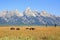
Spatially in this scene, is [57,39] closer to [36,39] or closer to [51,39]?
[51,39]

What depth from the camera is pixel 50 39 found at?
79.9 feet

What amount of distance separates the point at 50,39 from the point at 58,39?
0.95m

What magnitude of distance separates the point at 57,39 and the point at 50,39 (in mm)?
867

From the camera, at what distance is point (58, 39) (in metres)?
24.3

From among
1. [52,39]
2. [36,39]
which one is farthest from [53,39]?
[36,39]

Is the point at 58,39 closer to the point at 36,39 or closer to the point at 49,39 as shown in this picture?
the point at 49,39

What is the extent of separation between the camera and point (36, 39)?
2466 cm

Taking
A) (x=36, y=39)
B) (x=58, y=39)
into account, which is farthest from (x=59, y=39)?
(x=36, y=39)

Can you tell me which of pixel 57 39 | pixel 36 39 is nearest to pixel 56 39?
pixel 57 39

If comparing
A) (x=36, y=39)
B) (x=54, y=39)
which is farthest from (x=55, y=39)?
(x=36, y=39)

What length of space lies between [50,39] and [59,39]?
1.06 metres

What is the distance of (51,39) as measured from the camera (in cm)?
2430

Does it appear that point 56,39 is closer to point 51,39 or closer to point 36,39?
point 51,39

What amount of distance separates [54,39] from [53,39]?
0.69 ft
